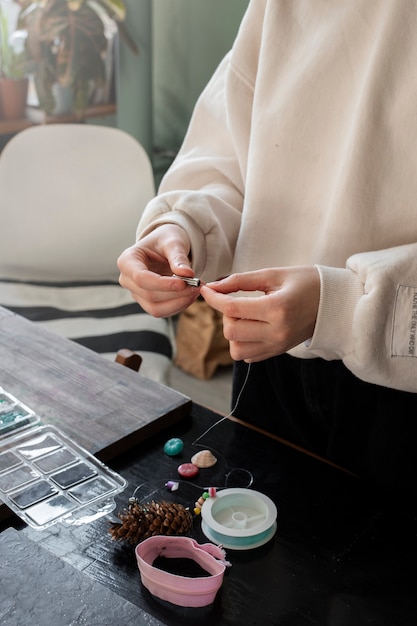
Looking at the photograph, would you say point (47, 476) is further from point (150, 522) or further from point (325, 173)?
point (325, 173)

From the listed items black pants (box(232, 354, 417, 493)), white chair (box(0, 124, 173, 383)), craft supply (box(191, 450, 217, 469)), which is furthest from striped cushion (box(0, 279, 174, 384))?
craft supply (box(191, 450, 217, 469))

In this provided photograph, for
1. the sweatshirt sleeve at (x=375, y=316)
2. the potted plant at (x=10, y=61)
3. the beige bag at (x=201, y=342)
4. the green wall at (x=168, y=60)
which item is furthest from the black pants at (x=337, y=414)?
the green wall at (x=168, y=60)

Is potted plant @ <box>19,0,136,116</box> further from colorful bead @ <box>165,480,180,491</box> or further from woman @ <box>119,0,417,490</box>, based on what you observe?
colorful bead @ <box>165,480,180,491</box>

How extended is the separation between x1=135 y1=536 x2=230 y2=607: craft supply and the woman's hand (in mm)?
219

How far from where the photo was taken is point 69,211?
2090 millimetres

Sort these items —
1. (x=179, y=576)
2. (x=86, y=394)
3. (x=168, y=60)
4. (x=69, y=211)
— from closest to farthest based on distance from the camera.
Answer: (x=179, y=576) → (x=86, y=394) → (x=69, y=211) → (x=168, y=60)

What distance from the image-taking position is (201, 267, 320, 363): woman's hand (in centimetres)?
74

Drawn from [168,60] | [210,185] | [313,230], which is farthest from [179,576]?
[168,60]

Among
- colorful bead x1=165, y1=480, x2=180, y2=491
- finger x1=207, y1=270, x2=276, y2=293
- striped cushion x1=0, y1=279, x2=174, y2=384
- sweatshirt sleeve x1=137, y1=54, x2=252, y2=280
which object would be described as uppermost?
sweatshirt sleeve x1=137, y1=54, x2=252, y2=280

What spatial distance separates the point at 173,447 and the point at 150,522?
158 millimetres

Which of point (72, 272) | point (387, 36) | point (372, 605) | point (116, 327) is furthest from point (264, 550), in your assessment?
point (72, 272)

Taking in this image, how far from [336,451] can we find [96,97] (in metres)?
2.04

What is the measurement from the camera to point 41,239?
2.08m

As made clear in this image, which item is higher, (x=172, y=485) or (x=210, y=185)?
(x=210, y=185)
